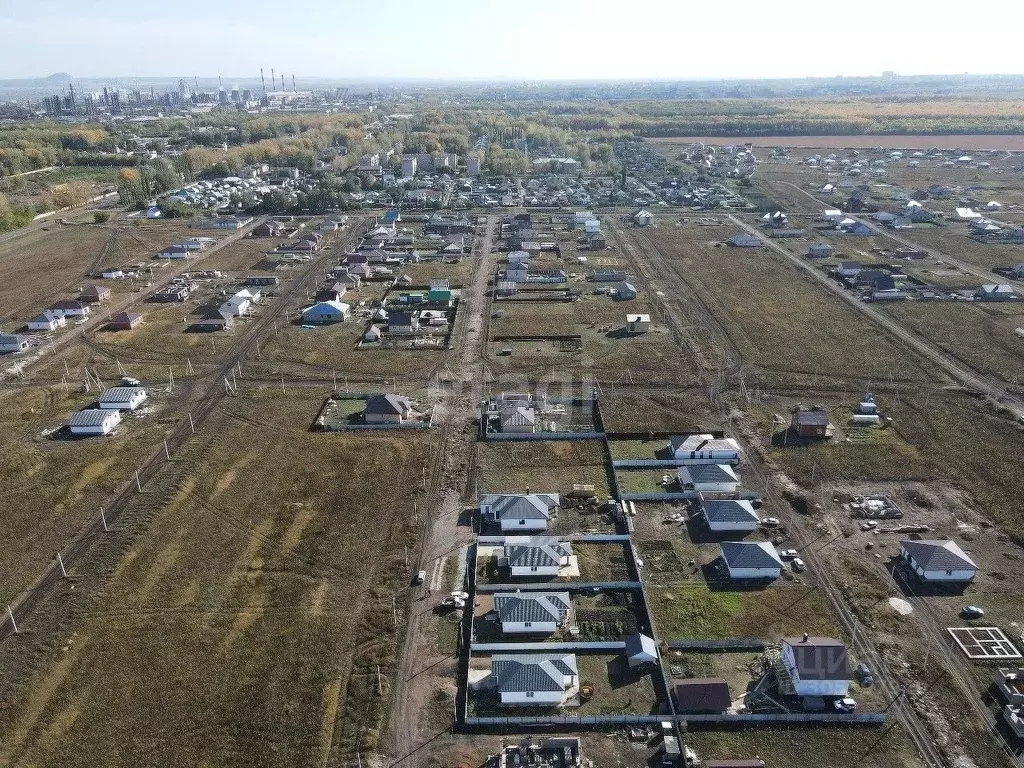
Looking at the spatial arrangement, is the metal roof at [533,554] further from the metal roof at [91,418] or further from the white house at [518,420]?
the metal roof at [91,418]

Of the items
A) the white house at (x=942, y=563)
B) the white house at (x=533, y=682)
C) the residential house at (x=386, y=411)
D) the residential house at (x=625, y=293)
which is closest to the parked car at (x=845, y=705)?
the white house at (x=942, y=563)

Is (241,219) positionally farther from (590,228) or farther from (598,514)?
(598,514)

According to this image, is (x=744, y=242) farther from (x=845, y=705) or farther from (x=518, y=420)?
(x=845, y=705)

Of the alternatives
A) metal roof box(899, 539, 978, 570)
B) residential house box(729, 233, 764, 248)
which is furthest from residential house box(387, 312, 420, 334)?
residential house box(729, 233, 764, 248)

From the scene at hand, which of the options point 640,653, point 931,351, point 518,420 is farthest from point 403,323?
point 931,351

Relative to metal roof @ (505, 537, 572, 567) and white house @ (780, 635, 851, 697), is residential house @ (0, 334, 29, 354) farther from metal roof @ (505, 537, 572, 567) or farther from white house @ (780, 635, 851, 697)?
white house @ (780, 635, 851, 697)

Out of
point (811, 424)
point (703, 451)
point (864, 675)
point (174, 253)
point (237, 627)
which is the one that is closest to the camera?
point (864, 675)

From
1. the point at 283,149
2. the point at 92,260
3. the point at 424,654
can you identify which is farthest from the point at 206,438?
the point at 283,149
